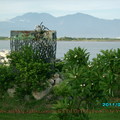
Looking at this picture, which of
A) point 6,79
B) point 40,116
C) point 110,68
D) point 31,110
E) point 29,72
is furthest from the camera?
point 6,79

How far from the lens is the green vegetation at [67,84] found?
18.5ft

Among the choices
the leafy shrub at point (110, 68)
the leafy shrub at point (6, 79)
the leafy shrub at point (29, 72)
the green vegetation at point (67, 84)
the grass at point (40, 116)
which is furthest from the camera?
the leafy shrub at point (6, 79)

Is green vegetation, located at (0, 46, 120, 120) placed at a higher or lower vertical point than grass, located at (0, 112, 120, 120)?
higher

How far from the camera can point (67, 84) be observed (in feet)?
18.8

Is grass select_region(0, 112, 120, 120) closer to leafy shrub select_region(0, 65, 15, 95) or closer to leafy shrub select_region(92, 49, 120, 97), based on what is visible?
leafy shrub select_region(0, 65, 15, 95)

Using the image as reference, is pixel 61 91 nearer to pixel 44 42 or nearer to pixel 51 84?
pixel 51 84

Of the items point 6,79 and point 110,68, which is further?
point 6,79

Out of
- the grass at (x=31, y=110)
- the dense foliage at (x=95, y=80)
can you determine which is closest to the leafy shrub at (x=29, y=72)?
the grass at (x=31, y=110)

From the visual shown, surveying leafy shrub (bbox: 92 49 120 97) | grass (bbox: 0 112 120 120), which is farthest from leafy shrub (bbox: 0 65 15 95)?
leafy shrub (bbox: 92 49 120 97)

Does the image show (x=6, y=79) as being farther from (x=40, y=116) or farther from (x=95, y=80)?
(x=95, y=80)

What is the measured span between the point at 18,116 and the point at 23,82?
1702mm

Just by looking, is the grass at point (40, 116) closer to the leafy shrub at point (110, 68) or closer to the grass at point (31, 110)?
the grass at point (31, 110)

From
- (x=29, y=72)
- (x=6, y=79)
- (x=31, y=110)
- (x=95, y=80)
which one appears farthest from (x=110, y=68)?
(x=6, y=79)

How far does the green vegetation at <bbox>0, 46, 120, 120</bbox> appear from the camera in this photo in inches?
222
